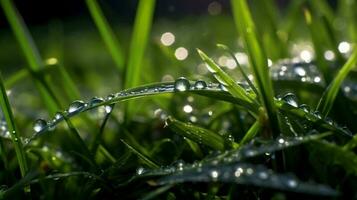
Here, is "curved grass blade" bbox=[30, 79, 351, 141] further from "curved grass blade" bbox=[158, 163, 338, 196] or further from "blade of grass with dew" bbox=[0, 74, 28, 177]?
"curved grass blade" bbox=[158, 163, 338, 196]

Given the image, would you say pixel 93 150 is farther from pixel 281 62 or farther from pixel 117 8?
pixel 117 8

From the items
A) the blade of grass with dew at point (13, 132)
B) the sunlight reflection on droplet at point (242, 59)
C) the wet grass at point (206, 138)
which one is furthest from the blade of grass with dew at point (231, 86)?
the sunlight reflection on droplet at point (242, 59)

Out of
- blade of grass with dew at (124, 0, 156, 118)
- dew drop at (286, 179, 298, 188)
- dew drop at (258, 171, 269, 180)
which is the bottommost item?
dew drop at (286, 179, 298, 188)

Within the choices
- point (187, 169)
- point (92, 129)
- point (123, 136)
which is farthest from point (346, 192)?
point (92, 129)

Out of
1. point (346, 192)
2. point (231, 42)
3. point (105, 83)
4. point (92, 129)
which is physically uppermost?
point (231, 42)

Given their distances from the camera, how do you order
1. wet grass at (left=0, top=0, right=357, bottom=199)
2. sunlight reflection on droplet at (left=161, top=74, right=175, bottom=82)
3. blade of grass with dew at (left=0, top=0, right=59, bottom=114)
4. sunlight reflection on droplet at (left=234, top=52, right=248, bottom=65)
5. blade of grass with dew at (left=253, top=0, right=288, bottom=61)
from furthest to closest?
sunlight reflection on droplet at (left=234, top=52, right=248, bottom=65), sunlight reflection on droplet at (left=161, top=74, right=175, bottom=82), blade of grass with dew at (left=253, top=0, right=288, bottom=61), blade of grass with dew at (left=0, top=0, right=59, bottom=114), wet grass at (left=0, top=0, right=357, bottom=199)

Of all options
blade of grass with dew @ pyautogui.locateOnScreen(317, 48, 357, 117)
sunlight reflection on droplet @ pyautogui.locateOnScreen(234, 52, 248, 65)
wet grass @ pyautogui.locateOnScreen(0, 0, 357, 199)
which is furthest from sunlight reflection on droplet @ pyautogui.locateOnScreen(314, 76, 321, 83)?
sunlight reflection on droplet @ pyautogui.locateOnScreen(234, 52, 248, 65)

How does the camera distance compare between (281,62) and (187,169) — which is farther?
(281,62)
